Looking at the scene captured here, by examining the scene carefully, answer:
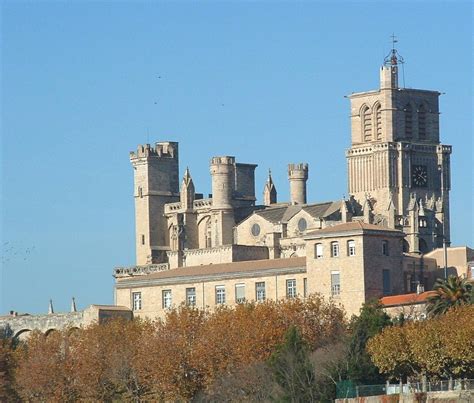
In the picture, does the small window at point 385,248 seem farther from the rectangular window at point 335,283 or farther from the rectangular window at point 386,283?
the rectangular window at point 335,283

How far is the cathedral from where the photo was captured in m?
120

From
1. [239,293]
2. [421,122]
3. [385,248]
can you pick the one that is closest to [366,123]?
[421,122]

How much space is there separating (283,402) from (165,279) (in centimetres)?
3337

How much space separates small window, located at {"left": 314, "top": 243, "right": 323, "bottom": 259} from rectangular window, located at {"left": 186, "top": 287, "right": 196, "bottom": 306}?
12.0 metres

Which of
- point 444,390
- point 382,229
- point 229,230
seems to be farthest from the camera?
point 229,230

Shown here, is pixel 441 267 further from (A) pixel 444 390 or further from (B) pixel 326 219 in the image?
(A) pixel 444 390

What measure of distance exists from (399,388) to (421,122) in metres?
63.8

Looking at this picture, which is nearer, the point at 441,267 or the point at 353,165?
the point at 441,267

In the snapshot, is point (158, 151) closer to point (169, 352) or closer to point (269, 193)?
point (269, 193)

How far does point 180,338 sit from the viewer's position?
346ft

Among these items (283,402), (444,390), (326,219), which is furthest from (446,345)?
(326,219)

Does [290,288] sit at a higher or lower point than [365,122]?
lower

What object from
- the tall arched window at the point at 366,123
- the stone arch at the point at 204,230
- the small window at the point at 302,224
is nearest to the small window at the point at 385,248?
the small window at the point at 302,224

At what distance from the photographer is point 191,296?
122875 mm
